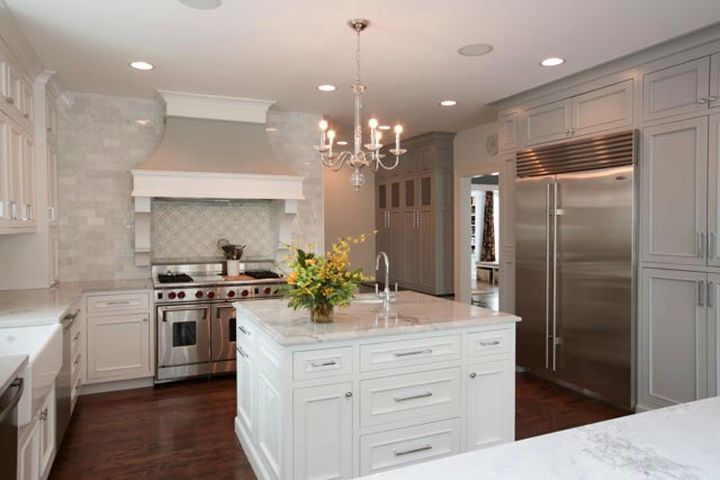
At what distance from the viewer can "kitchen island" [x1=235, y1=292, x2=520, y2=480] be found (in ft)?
7.71

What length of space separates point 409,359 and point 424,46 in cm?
214

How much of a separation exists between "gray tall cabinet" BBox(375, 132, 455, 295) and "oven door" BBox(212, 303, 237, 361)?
328 centimetres

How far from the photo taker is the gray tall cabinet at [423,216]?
23.0 feet

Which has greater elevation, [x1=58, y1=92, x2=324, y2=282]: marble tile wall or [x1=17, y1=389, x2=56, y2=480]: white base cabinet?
[x1=58, y1=92, x2=324, y2=282]: marble tile wall

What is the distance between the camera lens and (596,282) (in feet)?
13.2

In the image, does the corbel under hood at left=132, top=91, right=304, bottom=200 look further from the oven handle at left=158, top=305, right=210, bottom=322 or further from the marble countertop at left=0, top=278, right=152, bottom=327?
the oven handle at left=158, top=305, right=210, bottom=322

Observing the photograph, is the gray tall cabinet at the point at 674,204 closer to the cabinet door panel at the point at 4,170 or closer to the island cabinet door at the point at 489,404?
the island cabinet door at the point at 489,404

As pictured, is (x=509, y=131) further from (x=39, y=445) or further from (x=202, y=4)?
(x=39, y=445)

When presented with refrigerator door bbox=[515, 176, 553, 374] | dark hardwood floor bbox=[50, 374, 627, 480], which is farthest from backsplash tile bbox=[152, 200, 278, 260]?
refrigerator door bbox=[515, 176, 553, 374]

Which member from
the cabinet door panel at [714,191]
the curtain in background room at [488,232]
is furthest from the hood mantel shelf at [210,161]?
the curtain in background room at [488,232]

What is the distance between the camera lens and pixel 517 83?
4.40m

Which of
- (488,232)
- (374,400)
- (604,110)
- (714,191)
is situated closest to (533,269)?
(604,110)

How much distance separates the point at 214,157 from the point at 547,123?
10.1ft

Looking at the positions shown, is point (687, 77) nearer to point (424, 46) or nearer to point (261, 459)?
point (424, 46)
